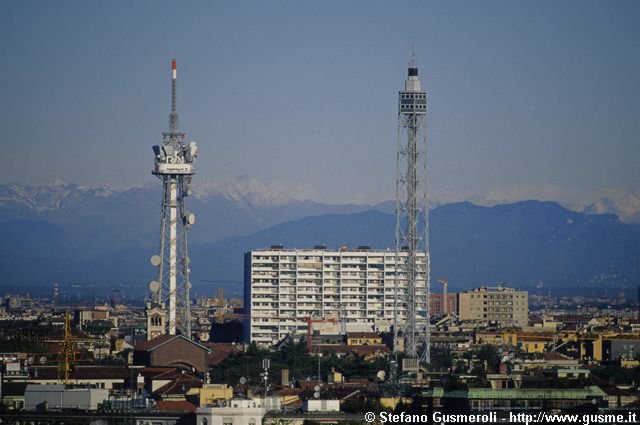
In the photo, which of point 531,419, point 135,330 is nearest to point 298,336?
point 135,330

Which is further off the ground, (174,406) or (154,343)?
(154,343)

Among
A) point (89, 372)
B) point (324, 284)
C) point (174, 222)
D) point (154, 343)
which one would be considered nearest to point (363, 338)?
point (174, 222)

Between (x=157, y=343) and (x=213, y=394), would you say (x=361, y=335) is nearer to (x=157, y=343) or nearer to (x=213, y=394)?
(x=157, y=343)

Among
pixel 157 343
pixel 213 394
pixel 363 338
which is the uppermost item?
pixel 363 338

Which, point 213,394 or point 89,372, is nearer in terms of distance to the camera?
point 213,394

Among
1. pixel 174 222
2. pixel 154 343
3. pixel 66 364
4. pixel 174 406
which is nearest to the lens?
pixel 174 406

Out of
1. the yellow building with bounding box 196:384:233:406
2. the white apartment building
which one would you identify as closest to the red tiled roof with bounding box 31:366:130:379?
the yellow building with bounding box 196:384:233:406
